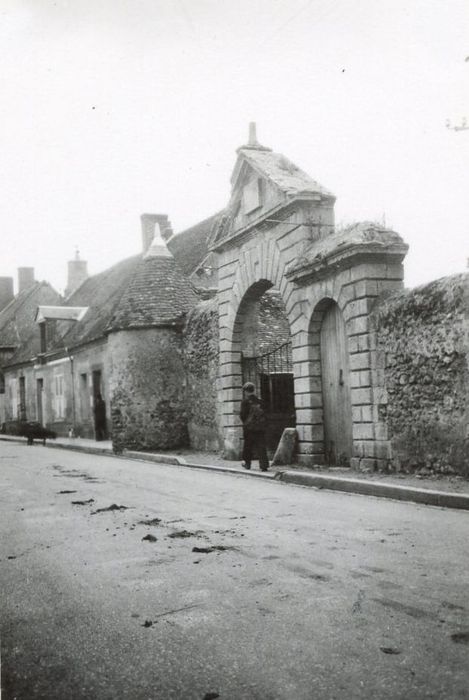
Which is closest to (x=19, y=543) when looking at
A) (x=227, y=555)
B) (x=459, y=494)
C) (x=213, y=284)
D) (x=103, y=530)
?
(x=103, y=530)

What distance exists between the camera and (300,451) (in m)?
13.7

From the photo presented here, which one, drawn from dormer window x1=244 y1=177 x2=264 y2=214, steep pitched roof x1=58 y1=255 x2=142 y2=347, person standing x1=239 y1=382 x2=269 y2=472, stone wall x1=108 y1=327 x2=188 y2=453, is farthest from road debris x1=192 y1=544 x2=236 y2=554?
steep pitched roof x1=58 y1=255 x2=142 y2=347

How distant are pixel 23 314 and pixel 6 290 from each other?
7.85 m

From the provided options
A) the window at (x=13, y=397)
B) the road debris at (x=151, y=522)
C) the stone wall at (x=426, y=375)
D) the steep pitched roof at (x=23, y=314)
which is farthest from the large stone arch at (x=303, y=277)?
the steep pitched roof at (x=23, y=314)

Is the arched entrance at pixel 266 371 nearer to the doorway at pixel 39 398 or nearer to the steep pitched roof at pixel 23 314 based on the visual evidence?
the doorway at pixel 39 398

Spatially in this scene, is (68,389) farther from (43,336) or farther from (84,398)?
(43,336)

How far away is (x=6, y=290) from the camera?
164ft

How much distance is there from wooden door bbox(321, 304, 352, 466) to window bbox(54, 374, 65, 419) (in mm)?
20436

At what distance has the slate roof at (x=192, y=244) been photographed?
1085 inches

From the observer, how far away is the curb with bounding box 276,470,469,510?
330 inches

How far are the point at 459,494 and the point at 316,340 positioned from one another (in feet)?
18.3

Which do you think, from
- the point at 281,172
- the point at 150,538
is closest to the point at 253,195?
the point at 281,172

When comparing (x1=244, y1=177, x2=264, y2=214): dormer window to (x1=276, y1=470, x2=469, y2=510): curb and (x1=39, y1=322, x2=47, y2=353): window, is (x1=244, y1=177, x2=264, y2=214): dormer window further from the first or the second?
A: (x1=39, y1=322, x2=47, y2=353): window

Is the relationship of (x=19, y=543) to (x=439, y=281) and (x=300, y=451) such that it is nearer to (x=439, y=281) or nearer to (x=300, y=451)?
(x=439, y=281)
